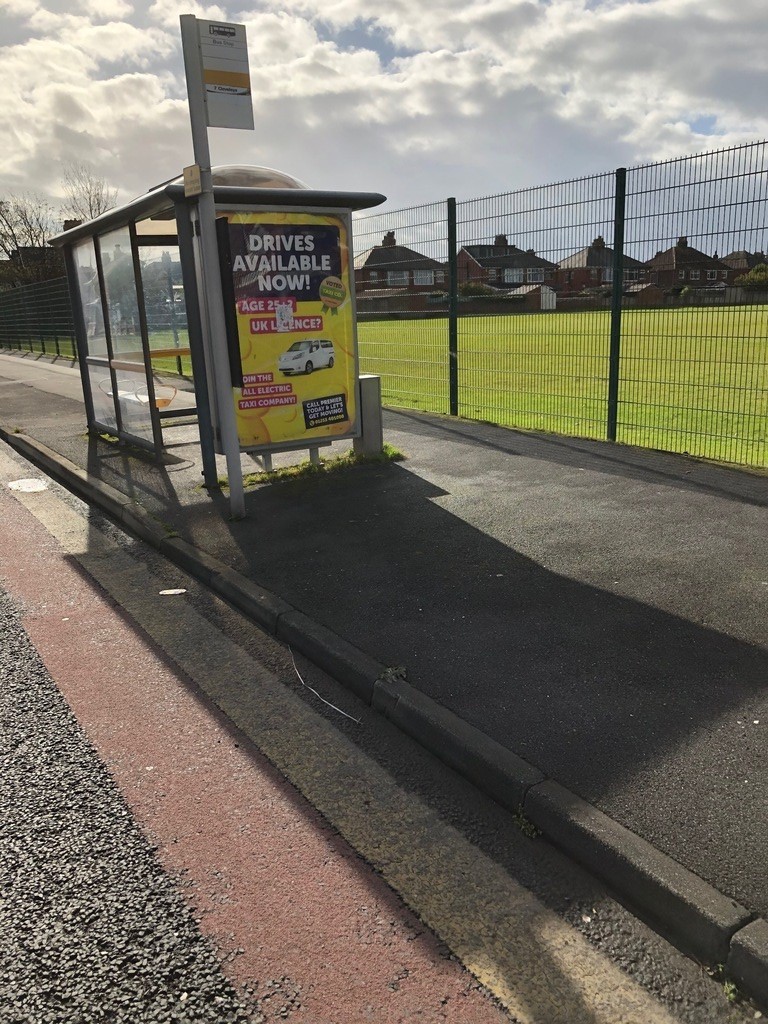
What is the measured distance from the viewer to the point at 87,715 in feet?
12.2

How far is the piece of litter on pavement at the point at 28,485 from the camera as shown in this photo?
841 cm

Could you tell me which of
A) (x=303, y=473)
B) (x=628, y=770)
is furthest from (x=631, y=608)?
(x=303, y=473)

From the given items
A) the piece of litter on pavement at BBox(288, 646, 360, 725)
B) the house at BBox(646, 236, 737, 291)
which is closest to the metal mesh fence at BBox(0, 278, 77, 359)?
the house at BBox(646, 236, 737, 291)

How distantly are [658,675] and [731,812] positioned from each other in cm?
99

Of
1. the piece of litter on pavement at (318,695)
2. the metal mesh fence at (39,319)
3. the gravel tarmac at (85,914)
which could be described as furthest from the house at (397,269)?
the metal mesh fence at (39,319)

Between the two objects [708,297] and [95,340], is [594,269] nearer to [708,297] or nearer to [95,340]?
[708,297]

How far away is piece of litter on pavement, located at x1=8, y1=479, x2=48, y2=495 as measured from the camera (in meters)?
8.41

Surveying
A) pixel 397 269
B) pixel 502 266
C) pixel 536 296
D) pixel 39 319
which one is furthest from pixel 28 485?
pixel 39 319

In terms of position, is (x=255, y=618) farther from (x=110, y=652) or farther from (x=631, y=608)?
(x=631, y=608)

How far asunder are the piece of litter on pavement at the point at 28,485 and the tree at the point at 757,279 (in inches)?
277

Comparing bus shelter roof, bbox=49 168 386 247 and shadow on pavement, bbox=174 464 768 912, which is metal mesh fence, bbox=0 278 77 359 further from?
shadow on pavement, bbox=174 464 768 912

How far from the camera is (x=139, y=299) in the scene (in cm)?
838

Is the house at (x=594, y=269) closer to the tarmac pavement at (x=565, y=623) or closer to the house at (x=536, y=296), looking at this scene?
the house at (x=536, y=296)

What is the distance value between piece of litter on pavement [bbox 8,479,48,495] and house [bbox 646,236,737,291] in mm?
6541
